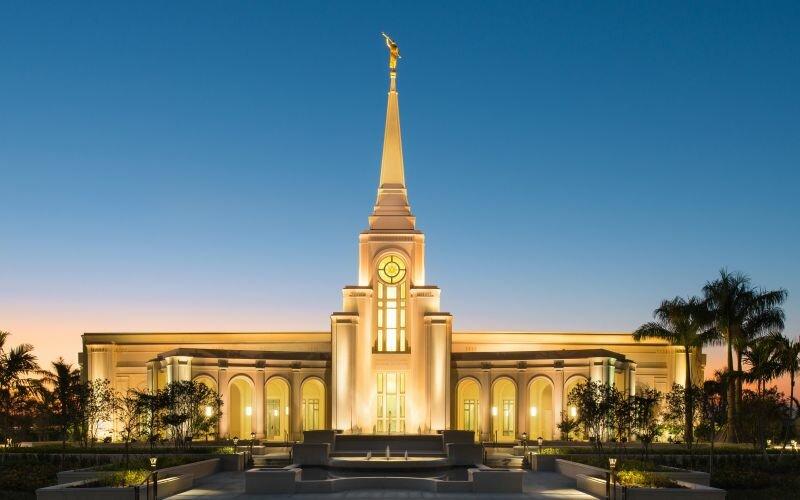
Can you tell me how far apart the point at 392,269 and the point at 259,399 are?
37.5 feet

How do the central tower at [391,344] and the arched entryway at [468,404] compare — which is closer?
the central tower at [391,344]

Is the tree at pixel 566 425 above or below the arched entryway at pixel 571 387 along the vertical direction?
below

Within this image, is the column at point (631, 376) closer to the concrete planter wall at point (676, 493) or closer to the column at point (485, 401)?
the column at point (485, 401)

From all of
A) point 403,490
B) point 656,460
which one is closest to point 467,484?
point 403,490

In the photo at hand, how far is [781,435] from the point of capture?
58.2 m

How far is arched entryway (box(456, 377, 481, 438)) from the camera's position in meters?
64.3

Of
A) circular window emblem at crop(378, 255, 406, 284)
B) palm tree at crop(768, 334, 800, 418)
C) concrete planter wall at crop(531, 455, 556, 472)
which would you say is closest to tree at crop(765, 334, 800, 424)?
palm tree at crop(768, 334, 800, 418)

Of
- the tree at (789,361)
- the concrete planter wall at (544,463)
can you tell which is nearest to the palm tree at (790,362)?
the tree at (789,361)

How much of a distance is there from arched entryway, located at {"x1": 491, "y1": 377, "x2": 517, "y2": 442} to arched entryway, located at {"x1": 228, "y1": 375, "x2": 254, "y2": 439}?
15111 millimetres

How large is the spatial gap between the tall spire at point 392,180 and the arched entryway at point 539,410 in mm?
12766

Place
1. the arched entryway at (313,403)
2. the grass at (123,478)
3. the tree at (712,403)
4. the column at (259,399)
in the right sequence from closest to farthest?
the grass at (123,478), the tree at (712,403), the column at (259,399), the arched entryway at (313,403)

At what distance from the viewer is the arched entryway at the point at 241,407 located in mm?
63928

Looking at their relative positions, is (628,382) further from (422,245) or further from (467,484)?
(467,484)

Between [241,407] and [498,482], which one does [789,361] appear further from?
[241,407]
